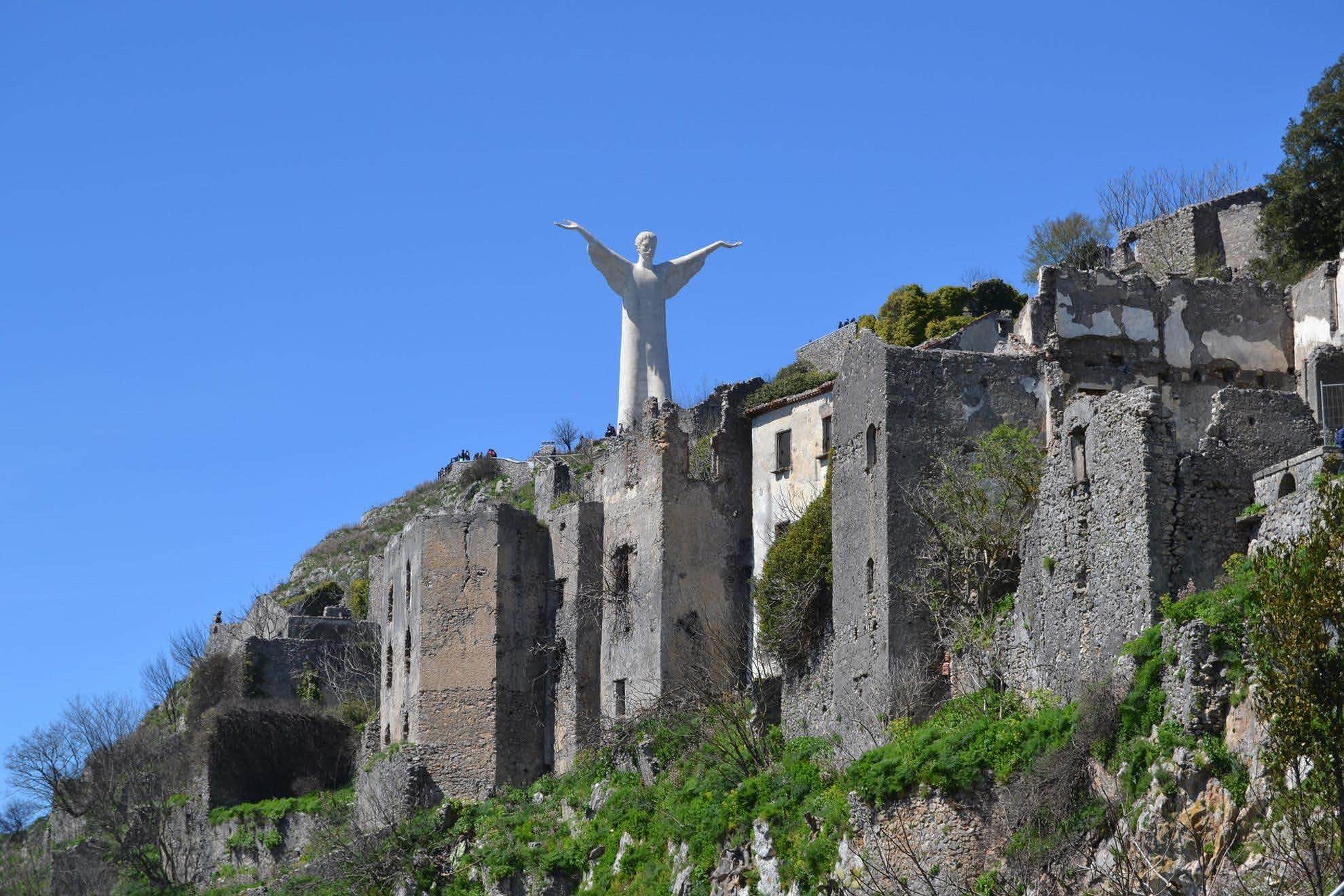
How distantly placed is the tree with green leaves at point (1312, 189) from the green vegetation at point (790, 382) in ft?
36.1

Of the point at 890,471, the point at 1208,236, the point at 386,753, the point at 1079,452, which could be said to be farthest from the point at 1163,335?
the point at 386,753

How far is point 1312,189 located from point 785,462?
43.2 feet

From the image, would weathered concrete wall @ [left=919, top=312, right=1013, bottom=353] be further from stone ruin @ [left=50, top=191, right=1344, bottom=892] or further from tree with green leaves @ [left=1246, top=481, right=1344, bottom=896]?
tree with green leaves @ [left=1246, top=481, right=1344, bottom=896]

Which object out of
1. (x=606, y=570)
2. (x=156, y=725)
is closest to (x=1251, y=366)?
(x=606, y=570)

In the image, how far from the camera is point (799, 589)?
143 feet

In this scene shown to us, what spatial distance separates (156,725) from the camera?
7044cm

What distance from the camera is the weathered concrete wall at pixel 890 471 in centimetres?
3888

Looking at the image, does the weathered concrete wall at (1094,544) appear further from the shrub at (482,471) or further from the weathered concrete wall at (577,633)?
the shrub at (482,471)

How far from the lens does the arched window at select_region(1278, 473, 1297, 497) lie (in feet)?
107

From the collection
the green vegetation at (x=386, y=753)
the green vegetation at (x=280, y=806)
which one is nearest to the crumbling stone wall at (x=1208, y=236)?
the green vegetation at (x=386, y=753)

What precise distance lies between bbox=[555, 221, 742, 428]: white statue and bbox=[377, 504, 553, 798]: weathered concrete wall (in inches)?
503

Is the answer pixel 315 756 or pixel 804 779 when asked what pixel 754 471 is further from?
pixel 315 756

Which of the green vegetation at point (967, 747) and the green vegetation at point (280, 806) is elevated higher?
the green vegetation at point (280, 806)

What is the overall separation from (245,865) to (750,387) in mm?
18156
